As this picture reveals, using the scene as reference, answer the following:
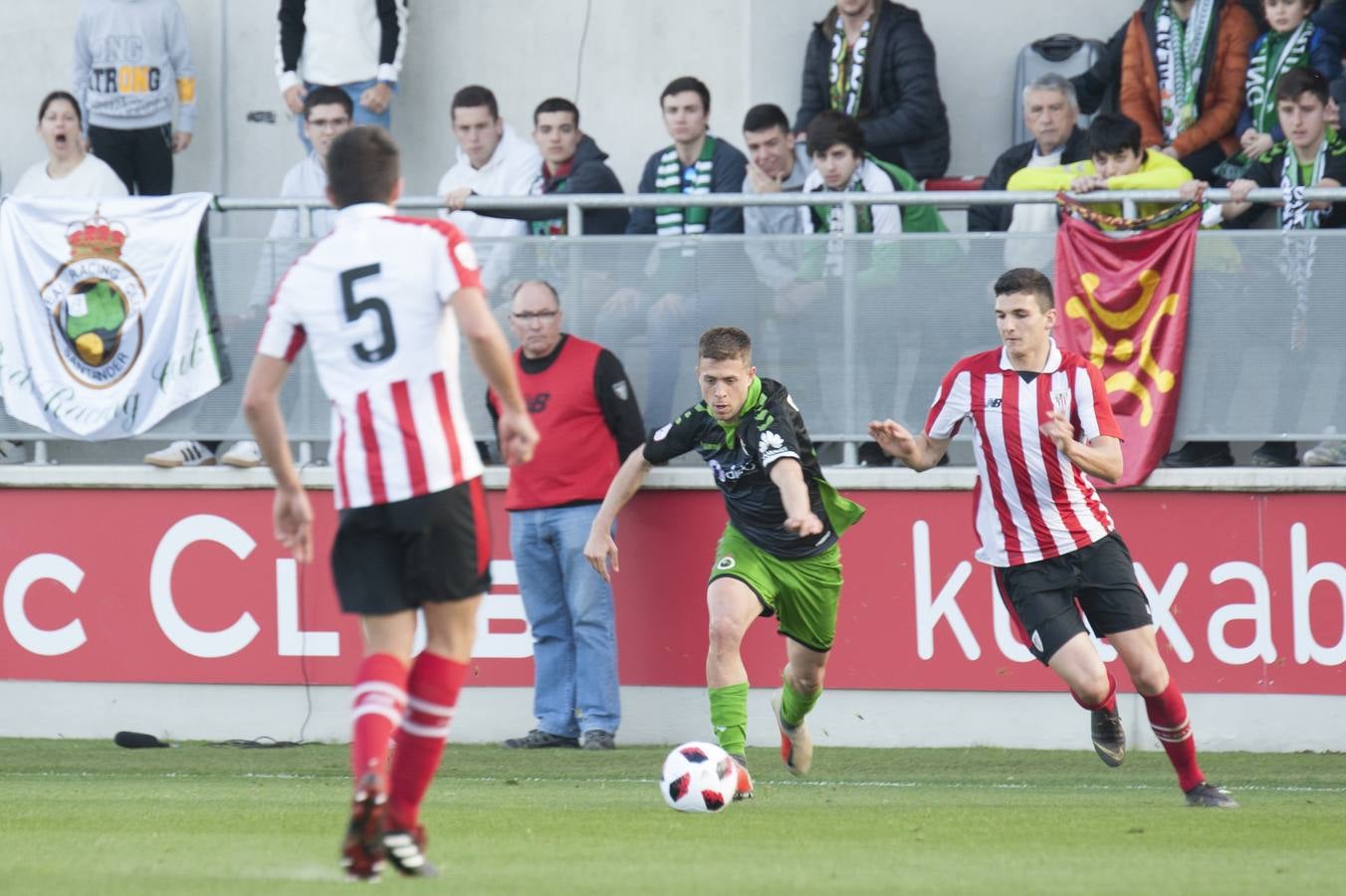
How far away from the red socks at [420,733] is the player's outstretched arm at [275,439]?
497 millimetres

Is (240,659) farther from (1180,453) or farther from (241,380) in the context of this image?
(1180,453)

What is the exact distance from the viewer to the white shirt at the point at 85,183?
12.2 meters

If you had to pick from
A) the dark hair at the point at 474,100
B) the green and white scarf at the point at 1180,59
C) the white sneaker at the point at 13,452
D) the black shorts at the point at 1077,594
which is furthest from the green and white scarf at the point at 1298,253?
the white sneaker at the point at 13,452

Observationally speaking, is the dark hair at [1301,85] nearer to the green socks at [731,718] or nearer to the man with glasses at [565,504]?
the man with glasses at [565,504]

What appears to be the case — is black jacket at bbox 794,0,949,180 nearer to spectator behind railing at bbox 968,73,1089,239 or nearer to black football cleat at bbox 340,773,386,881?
spectator behind railing at bbox 968,73,1089,239

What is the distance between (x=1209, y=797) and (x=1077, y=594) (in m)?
1.00

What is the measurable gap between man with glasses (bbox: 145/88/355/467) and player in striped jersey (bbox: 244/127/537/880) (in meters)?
A: 5.67

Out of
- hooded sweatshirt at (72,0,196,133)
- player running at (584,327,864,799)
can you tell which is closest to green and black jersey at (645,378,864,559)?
player running at (584,327,864,799)

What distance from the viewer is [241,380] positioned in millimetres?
11430

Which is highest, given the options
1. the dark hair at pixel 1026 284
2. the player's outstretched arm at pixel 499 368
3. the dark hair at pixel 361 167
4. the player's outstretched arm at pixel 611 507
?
the dark hair at pixel 361 167

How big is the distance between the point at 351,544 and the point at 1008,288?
363cm

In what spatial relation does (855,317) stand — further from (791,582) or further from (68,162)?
(68,162)

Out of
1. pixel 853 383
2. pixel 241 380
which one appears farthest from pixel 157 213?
pixel 853 383

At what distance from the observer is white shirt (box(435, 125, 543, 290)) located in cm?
1148
